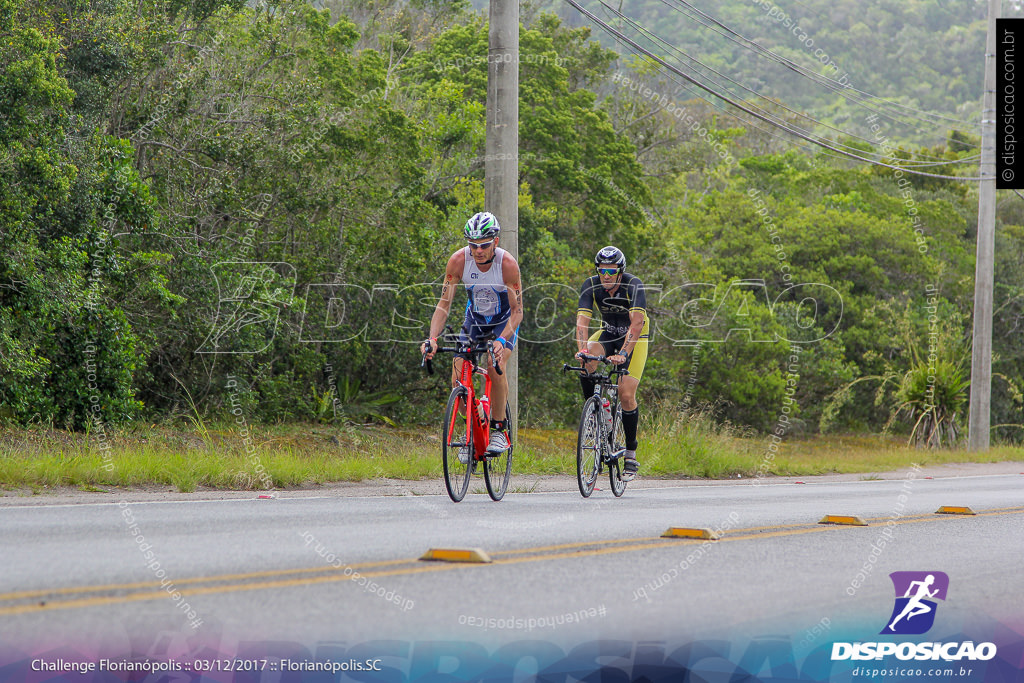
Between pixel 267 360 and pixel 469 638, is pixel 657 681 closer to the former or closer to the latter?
pixel 469 638

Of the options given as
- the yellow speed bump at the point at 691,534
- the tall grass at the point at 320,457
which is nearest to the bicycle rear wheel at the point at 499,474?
the yellow speed bump at the point at 691,534

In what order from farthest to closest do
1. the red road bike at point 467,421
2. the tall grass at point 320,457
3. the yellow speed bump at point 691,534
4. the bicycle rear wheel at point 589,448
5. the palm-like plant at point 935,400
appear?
the palm-like plant at point 935,400, the tall grass at point 320,457, the bicycle rear wheel at point 589,448, the red road bike at point 467,421, the yellow speed bump at point 691,534

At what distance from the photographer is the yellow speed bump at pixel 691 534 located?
7508 mm

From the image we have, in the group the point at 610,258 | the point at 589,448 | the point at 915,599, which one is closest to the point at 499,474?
the point at 589,448

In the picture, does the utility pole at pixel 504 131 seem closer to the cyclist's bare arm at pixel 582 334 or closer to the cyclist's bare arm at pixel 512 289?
the cyclist's bare arm at pixel 582 334

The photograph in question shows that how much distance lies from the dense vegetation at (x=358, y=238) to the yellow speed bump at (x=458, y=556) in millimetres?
10287

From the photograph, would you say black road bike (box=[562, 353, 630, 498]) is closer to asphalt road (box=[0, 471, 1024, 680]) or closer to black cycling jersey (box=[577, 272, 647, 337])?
black cycling jersey (box=[577, 272, 647, 337])

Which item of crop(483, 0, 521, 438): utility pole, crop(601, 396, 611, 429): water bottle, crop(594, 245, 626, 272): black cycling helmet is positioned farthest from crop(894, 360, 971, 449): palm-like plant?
crop(594, 245, 626, 272): black cycling helmet

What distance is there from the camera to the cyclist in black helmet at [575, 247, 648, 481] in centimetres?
1091

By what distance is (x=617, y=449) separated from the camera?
1122 cm

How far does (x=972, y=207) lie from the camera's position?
4778cm

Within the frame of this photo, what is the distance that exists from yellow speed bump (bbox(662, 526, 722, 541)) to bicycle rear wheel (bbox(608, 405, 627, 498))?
343cm

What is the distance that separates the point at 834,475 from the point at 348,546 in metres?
15.1

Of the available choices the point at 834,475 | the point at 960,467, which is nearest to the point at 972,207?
the point at 960,467
